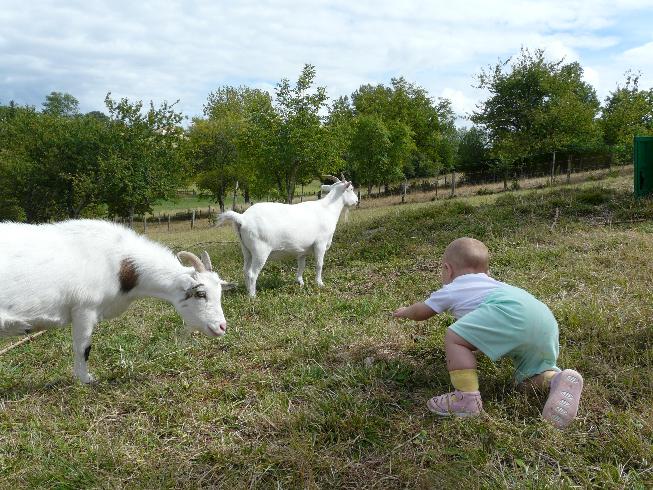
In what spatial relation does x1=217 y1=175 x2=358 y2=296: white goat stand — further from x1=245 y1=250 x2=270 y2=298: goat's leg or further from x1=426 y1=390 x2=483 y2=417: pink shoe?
x1=426 y1=390 x2=483 y2=417: pink shoe

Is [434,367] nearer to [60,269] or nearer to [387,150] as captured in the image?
[60,269]

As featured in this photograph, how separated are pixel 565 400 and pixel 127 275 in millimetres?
4013

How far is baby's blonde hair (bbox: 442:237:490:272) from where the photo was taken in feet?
12.2

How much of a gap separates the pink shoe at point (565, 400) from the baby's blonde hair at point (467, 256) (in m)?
0.93

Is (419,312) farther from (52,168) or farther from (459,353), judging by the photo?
(52,168)

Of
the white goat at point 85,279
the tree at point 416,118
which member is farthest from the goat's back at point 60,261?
the tree at point 416,118

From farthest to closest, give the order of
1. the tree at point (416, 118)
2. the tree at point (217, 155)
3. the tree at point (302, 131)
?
the tree at point (416, 118), the tree at point (217, 155), the tree at point (302, 131)

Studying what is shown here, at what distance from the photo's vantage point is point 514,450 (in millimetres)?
3068

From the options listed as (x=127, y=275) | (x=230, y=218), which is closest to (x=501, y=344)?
(x=127, y=275)

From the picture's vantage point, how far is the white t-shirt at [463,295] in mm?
3574

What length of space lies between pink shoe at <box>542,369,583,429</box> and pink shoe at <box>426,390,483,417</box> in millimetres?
446

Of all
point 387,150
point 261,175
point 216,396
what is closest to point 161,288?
point 216,396

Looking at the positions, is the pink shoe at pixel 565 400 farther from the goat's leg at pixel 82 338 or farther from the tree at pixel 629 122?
the tree at pixel 629 122

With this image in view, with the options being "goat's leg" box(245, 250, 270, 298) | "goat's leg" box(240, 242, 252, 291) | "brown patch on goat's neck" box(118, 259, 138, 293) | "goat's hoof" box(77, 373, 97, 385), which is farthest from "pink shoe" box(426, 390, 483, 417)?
"goat's leg" box(240, 242, 252, 291)
